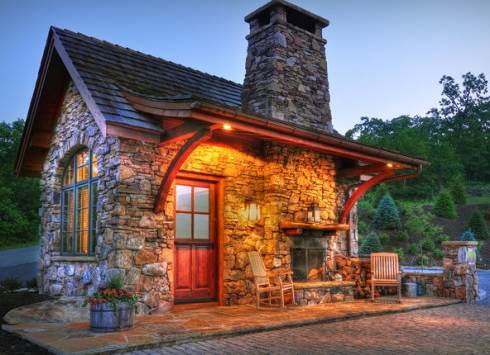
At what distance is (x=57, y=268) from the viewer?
8.52 m

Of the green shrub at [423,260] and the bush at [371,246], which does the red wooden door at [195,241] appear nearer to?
the bush at [371,246]

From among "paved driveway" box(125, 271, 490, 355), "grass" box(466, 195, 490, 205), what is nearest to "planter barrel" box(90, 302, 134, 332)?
"paved driveway" box(125, 271, 490, 355)

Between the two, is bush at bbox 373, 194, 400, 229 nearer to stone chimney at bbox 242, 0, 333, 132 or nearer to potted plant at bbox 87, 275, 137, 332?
stone chimney at bbox 242, 0, 333, 132

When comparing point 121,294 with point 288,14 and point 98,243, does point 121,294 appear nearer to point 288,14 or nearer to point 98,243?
point 98,243

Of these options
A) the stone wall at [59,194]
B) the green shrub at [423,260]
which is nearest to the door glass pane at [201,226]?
the stone wall at [59,194]

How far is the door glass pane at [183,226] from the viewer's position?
7.74 m

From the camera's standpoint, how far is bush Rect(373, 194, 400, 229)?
68.5 feet

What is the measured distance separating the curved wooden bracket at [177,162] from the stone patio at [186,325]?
1.65 meters

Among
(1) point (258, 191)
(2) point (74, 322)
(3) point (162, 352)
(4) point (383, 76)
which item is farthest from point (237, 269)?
(4) point (383, 76)

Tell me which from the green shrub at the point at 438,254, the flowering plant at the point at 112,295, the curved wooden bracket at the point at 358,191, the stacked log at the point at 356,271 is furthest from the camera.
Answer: the green shrub at the point at 438,254

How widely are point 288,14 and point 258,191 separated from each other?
163 inches

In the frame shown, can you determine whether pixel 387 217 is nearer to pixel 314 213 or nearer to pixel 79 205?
pixel 314 213

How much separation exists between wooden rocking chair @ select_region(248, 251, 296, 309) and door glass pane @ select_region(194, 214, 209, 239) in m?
0.84

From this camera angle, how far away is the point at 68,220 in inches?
343
